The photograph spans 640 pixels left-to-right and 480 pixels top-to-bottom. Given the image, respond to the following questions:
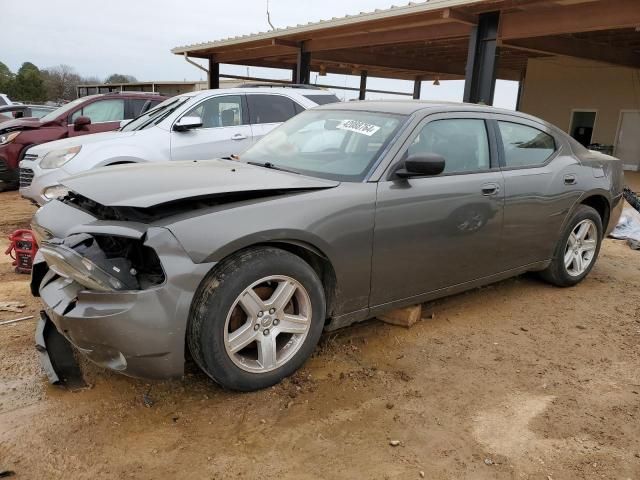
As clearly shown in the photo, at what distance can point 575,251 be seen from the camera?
4980 millimetres

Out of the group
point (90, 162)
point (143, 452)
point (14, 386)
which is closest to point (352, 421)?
point (143, 452)

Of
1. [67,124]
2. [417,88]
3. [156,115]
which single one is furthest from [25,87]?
[156,115]

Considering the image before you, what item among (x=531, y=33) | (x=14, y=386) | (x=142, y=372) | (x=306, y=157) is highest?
(x=531, y=33)

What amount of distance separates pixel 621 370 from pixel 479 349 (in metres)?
0.90

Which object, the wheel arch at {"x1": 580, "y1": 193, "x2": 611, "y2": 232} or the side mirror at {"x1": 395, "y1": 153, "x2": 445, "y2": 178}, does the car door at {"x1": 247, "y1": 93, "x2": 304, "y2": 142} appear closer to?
the wheel arch at {"x1": 580, "y1": 193, "x2": 611, "y2": 232}

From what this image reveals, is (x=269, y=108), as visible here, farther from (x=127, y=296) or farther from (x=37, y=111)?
(x=37, y=111)

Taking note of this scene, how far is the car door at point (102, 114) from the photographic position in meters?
9.80

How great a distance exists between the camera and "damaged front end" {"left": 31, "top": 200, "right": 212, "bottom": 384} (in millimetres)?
2516

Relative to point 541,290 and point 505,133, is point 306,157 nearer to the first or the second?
point 505,133

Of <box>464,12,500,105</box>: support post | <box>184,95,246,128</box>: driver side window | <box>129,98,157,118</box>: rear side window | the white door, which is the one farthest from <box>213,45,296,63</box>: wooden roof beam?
the white door

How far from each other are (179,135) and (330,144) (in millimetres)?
3704

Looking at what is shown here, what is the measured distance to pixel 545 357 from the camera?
3.62 meters

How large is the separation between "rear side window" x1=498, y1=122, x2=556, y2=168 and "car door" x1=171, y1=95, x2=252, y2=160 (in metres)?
3.76

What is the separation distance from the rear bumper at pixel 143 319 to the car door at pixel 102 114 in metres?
7.93
